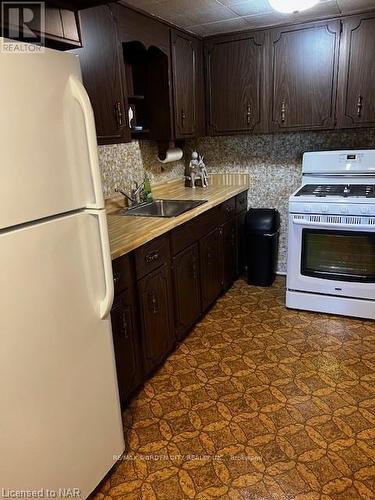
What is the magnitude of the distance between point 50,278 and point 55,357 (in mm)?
275

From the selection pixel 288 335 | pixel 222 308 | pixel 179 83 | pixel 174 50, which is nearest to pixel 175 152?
pixel 179 83

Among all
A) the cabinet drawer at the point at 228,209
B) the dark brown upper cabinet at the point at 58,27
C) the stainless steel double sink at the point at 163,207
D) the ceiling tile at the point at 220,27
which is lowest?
the cabinet drawer at the point at 228,209

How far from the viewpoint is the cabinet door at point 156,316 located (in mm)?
2100

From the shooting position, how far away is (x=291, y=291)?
10.0ft

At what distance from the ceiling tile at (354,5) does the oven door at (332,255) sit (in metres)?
1.43

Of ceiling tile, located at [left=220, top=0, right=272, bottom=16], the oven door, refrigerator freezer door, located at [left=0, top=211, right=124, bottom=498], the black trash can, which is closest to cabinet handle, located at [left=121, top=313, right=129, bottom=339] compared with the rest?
refrigerator freezer door, located at [left=0, top=211, right=124, bottom=498]

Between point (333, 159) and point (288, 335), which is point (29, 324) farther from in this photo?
point (333, 159)

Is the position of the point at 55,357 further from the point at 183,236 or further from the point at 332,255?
the point at 332,255

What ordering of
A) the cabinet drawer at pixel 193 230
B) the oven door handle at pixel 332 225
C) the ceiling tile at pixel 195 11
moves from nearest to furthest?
1. the ceiling tile at pixel 195 11
2. the cabinet drawer at pixel 193 230
3. the oven door handle at pixel 332 225

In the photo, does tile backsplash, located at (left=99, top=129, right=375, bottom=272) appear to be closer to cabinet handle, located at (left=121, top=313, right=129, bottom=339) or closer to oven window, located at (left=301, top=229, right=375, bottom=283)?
oven window, located at (left=301, top=229, right=375, bottom=283)

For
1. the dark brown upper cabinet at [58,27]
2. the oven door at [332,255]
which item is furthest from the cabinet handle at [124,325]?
the oven door at [332,255]

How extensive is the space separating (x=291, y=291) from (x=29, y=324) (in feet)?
7.64

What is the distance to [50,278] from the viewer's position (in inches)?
47.3

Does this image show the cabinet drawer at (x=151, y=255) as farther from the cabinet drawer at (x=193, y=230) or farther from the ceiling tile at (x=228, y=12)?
the ceiling tile at (x=228, y=12)
